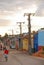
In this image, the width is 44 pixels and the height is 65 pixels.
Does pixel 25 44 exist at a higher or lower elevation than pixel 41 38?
lower

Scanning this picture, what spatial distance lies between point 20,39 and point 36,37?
74.8ft

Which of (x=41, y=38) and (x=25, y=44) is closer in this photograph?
(x=41, y=38)

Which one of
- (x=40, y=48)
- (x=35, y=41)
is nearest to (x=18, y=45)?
(x=35, y=41)

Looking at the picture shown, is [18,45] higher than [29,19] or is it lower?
lower

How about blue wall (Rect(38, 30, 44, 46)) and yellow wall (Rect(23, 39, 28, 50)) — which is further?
yellow wall (Rect(23, 39, 28, 50))

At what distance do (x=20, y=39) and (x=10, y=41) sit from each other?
75.7 ft

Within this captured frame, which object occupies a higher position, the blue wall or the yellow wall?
the blue wall

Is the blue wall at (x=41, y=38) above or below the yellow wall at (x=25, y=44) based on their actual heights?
above

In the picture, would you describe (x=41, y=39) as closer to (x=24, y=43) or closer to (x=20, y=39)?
(x=24, y=43)

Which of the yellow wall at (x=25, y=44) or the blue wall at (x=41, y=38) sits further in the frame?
the yellow wall at (x=25, y=44)

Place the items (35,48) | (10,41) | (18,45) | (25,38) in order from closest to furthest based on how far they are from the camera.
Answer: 1. (35,48)
2. (25,38)
3. (18,45)
4. (10,41)

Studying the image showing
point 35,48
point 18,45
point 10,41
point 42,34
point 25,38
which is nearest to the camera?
point 42,34

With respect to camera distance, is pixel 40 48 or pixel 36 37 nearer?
pixel 40 48

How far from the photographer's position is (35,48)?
63750mm
